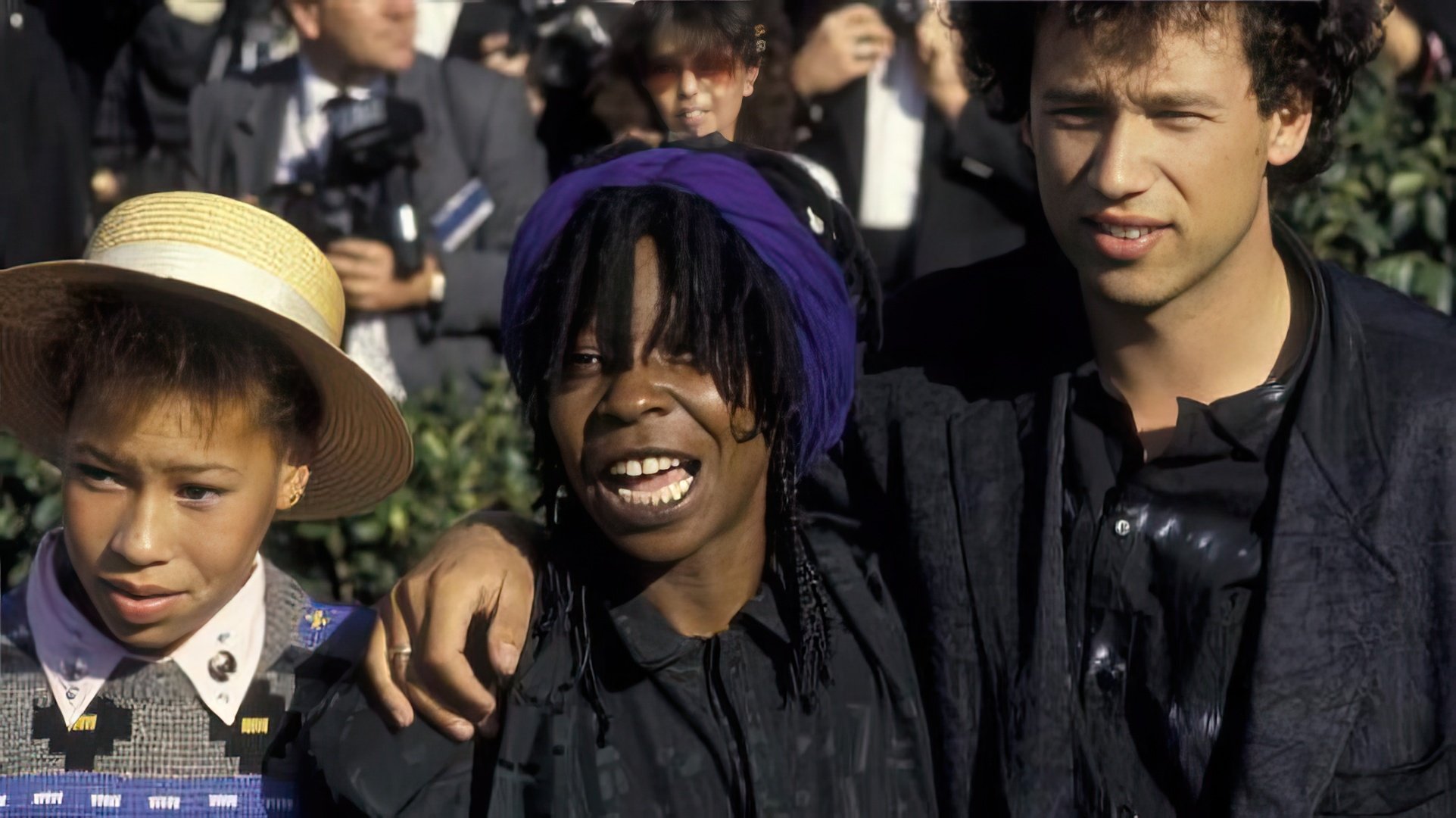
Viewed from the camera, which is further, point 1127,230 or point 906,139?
point 906,139

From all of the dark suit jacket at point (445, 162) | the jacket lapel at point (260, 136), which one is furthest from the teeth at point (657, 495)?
the jacket lapel at point (260, 136)

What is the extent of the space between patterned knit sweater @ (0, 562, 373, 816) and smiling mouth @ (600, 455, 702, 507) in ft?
2.00

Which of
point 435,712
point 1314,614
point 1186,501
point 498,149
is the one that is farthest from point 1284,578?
point 498,149

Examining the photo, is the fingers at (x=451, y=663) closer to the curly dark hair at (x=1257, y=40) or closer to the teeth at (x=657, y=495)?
the teeth at (x=657, y=495)

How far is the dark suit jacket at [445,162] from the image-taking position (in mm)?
4219

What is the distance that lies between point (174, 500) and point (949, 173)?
2.10 metres

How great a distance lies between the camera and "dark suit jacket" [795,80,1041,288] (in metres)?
3.76

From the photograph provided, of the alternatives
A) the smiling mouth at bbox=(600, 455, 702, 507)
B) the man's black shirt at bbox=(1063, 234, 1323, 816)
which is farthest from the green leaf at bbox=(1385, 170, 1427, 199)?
the smiling mouth at bbox=(600, 455, 702, 507)

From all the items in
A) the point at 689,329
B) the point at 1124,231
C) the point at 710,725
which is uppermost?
the point at 1124,231

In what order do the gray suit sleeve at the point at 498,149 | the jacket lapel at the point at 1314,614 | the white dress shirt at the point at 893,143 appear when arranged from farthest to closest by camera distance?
1. the gray suit sleeve at the point at 498,149
2. the white dress shirt at the point at 893,143
3. the jacket lapel at the point at 1314,614

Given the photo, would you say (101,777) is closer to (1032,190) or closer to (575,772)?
(575,772)

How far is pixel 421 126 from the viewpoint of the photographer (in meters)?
4.34

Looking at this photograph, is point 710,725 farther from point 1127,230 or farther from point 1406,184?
point 1406,184

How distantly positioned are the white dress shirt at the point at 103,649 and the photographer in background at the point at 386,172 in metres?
1.56
